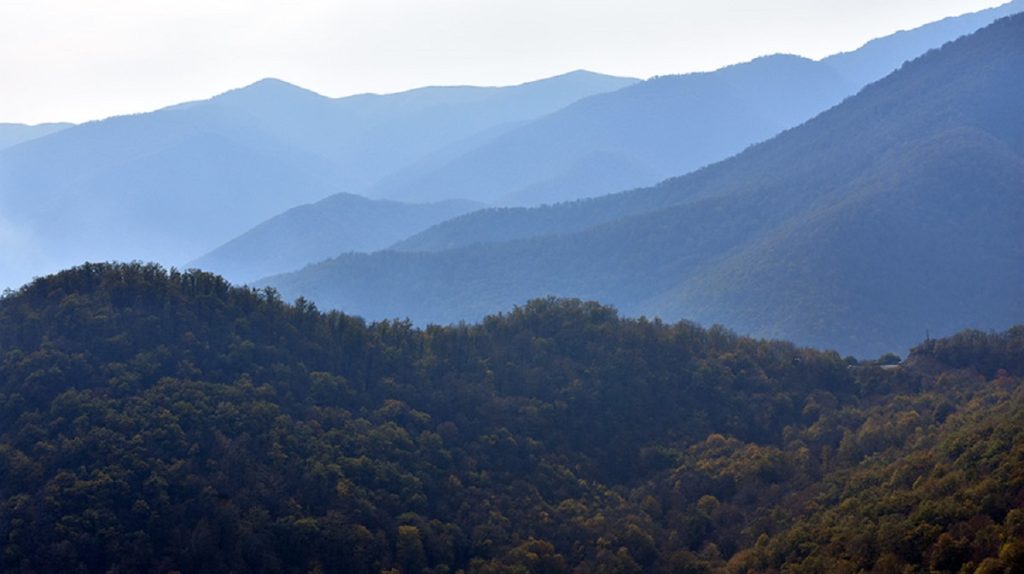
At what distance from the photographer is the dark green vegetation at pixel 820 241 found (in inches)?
4899

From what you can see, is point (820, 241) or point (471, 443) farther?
point (820, 241)

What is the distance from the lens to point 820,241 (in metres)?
130

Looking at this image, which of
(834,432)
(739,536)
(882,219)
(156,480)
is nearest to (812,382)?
(834,432)

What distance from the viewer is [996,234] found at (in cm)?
13425

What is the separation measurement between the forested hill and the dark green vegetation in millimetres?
62935

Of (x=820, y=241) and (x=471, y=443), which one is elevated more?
(x=820, y=241)

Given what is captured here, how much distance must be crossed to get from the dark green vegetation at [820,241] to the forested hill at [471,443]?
62.9m

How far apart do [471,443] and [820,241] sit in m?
91.3

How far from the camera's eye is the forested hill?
115 ft

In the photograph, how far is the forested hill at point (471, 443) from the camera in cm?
3519

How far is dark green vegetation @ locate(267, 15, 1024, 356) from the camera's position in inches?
4899

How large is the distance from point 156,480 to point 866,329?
9309 cm

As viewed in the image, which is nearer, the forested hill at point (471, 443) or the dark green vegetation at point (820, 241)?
the forested hill at point (471, 443)

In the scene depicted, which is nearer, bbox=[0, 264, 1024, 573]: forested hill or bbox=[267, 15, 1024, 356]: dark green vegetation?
bbox=[0, 264, 1024, 573]: forested hill
